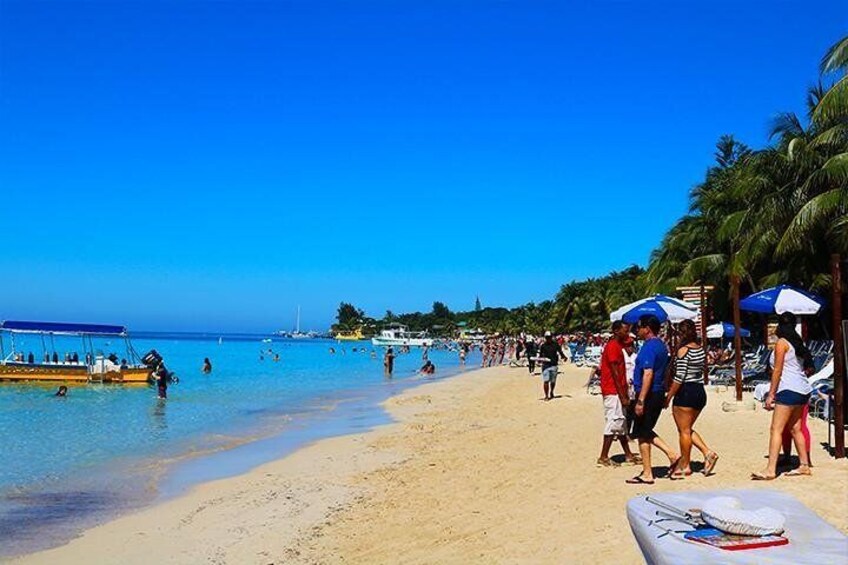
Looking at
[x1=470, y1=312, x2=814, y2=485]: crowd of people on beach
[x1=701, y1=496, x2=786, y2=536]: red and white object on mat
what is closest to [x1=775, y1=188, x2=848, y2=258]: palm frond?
[x1=470, y1=312, x2=814, y2=485]: crowd of people on beach

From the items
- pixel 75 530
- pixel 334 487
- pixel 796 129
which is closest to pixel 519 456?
pixel 334 487

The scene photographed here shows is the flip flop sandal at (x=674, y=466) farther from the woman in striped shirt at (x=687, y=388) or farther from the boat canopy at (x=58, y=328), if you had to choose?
the boat canopy at (x=58, y=328)

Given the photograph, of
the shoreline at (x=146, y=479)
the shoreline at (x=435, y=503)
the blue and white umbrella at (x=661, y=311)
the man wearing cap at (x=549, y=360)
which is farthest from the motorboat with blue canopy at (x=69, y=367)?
the blue and white umbrella at (x=661, y=311)

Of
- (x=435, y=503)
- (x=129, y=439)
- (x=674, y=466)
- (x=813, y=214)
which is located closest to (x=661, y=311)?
(x=813, y=214)

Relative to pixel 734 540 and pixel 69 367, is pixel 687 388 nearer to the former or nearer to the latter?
pixel 734 540

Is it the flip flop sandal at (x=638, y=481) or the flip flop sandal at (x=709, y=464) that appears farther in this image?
the flip flop sandal at (x=709, y=464)

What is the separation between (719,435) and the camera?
11477 mm

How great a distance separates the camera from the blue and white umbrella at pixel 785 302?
15555mm

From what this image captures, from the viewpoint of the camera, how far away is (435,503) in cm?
886

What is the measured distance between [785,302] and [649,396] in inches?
361

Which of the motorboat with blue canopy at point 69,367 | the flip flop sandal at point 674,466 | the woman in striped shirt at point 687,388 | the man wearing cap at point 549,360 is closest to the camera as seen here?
the woman in striped shirt at point 687,388

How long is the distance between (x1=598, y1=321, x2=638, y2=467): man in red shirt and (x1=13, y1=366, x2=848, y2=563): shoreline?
1.33 ft

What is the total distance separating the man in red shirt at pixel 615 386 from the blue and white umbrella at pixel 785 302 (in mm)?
7545

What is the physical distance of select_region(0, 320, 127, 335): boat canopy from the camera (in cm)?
3828
